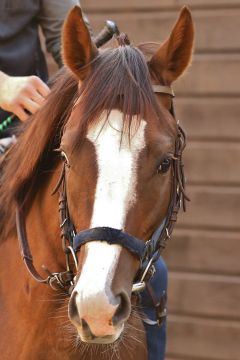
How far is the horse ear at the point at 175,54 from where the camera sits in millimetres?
2480

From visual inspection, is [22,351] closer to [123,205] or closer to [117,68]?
[123,205]

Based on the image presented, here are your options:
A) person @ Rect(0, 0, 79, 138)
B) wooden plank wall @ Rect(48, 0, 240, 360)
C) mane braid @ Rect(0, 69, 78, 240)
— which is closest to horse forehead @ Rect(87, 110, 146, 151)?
mane braid @ Rect(0, 69, 78, 240)

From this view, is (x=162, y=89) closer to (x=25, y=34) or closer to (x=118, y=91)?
(x=118, y=91)

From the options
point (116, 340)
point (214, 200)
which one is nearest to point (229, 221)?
point (214, 200)

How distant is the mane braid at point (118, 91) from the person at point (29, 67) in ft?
1.71

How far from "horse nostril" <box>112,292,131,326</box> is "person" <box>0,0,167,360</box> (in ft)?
2.46

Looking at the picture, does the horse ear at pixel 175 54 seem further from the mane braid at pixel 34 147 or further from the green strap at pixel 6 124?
the green strap at pixel 6 124

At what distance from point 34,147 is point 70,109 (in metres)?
0.19

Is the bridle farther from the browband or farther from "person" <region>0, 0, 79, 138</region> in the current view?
"person" <region>0, 0, 79, 138</region>

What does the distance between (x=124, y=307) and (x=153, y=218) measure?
0.96 feet

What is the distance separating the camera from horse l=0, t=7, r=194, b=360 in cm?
218

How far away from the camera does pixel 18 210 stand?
272 centimetres

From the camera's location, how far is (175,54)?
2.51 meters

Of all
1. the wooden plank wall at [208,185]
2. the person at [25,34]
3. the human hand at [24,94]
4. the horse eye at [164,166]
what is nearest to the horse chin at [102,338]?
the horse eye at [164,166]
